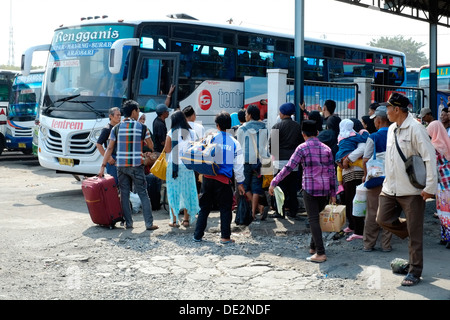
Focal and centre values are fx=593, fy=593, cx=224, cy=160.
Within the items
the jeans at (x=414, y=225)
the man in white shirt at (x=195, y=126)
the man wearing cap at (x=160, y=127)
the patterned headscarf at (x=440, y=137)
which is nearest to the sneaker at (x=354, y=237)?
the patterned headscarf at (x=440, y=137)

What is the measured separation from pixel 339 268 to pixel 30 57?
30.1 feet

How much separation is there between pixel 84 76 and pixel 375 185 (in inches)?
281

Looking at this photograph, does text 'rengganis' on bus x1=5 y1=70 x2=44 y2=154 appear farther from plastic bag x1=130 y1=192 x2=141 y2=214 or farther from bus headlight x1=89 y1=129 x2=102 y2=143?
plastic bag x1=130 y1=192 x2=141 y2=214

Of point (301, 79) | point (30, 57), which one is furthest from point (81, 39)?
point (301, 79)

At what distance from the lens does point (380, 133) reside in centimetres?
706

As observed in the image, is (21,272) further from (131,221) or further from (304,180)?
(304,180)

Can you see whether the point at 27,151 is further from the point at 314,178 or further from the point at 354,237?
the point at 314,178

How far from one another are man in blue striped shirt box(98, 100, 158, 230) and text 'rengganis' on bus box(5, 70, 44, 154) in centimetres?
1229

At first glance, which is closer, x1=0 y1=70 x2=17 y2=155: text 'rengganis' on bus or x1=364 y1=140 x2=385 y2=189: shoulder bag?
x1=364 y1=140 x2=385 y2=189: shoulder bag

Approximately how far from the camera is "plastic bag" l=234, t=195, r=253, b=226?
868 cm

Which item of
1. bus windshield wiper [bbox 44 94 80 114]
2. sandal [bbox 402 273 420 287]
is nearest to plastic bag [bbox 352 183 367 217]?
sandal [bbox 402 273 420 287]

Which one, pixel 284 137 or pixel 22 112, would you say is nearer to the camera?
pixel 284 137

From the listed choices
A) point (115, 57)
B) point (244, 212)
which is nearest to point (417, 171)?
point (244, 212)

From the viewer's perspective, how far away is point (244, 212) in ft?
28.6
